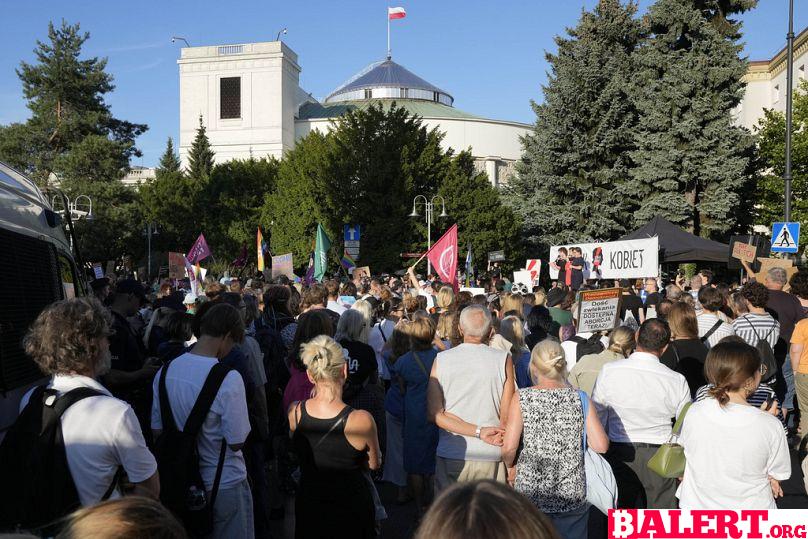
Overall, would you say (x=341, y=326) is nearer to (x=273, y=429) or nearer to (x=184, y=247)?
(x=273, y=429)

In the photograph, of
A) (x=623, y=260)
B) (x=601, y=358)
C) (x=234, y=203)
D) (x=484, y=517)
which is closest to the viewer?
(x=484, y=517)

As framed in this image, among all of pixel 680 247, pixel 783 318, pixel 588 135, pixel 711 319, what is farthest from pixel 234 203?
pixel 711 319

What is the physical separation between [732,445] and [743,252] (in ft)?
36.7

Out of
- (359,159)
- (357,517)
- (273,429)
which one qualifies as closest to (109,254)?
(359,159)

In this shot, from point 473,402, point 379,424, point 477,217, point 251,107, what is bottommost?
point 379,424

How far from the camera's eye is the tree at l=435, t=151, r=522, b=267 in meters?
44.8

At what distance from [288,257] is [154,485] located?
14.1m

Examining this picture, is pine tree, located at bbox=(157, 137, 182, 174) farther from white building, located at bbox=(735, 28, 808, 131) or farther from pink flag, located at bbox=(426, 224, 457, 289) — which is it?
pink flag, located at bbox=(426, 224, 457, 289)

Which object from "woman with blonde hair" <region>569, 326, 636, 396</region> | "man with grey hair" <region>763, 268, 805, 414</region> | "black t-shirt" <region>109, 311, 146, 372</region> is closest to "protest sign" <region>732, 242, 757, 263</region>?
"man with grey hair" <region>763, 268, 805, 414</region>

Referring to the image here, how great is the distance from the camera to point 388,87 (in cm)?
9431

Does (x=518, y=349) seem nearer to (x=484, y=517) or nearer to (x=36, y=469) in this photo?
(x=36, y=469)

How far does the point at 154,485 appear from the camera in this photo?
323 centimetres

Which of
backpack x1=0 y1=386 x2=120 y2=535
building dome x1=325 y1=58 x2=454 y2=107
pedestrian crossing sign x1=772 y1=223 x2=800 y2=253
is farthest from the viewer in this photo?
building dome x1=325 y1=58 x2=454 y2=107

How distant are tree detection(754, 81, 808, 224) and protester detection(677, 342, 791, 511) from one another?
1250 inches
